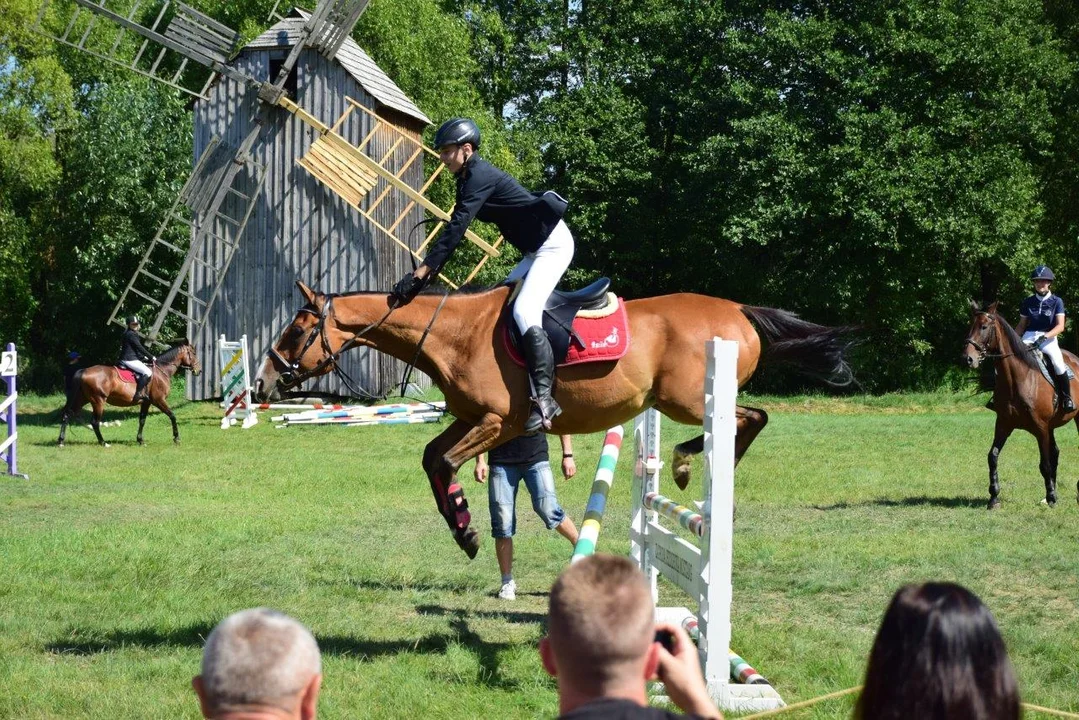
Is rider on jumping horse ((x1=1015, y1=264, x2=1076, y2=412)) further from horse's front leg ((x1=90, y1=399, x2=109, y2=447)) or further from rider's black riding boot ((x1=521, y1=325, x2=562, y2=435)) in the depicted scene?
horse's front leg ((x1=90, y1=399, x2=109, y2=447))

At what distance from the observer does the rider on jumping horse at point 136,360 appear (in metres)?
21.4

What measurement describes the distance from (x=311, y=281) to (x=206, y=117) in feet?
16.5

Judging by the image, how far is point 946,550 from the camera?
977 cm

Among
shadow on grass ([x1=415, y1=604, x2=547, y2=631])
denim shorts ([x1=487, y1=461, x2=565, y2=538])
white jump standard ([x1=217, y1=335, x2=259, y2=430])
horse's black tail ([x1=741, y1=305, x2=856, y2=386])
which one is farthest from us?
white jump standard ([x1=217, y1=335, x2=259, y2=430])

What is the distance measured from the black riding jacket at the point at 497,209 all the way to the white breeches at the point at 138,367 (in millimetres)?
15540

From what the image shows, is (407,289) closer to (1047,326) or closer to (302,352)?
(302,352)

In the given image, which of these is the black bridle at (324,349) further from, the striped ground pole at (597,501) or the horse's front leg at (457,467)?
the striped ground pole at (597,501)

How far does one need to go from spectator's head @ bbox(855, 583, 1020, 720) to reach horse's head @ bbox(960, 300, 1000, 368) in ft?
37.1

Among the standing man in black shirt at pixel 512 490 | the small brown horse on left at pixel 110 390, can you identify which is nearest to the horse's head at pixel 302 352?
the standing man in black shirt at pixel 512 490

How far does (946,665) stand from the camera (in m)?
2.21

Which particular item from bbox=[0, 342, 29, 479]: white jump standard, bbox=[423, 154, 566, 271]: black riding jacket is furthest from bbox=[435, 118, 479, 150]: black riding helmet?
bbox=[0, 342, 29, 479]: white jump standard

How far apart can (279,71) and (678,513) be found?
75.1 ft

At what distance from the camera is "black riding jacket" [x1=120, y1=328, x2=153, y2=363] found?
21.5 meters

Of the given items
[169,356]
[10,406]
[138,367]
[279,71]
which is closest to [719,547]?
[10,406]
